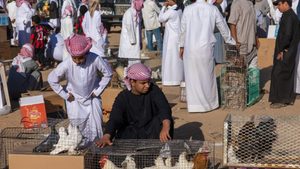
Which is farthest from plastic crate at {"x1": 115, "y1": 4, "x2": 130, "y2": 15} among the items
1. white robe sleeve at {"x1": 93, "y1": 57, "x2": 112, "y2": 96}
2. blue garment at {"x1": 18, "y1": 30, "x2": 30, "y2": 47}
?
white robe sleeve at {"x1": 93, "y1": 57, "x2": 112, "y2": 96}

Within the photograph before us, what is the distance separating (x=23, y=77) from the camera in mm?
11164

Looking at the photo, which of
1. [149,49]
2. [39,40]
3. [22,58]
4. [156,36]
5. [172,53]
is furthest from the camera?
[149,49]

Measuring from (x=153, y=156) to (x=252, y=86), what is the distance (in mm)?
5079

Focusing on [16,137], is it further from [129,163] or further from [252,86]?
[252,86]

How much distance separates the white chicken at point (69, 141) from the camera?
557 centimetres

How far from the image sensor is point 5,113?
398 inches

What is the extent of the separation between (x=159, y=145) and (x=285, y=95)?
487cm

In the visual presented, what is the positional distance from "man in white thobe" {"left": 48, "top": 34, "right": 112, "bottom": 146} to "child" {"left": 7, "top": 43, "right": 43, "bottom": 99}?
452cm

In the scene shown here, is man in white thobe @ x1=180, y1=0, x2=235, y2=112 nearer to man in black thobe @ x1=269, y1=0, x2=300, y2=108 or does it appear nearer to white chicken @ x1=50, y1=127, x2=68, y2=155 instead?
man in black thobe @ x1=269, y1=0, x2=300, y2=108

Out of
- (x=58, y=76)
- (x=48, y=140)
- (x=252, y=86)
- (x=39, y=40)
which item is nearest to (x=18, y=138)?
(x=48, y=140)

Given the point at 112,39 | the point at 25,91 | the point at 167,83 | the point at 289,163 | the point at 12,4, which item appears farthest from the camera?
the point at 112,39

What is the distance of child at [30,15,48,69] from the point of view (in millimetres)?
14719

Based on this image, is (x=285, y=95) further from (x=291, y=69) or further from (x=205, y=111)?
(x=205, y=111)

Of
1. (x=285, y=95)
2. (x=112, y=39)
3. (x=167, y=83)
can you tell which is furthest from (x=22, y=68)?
(x=112, y=39)
